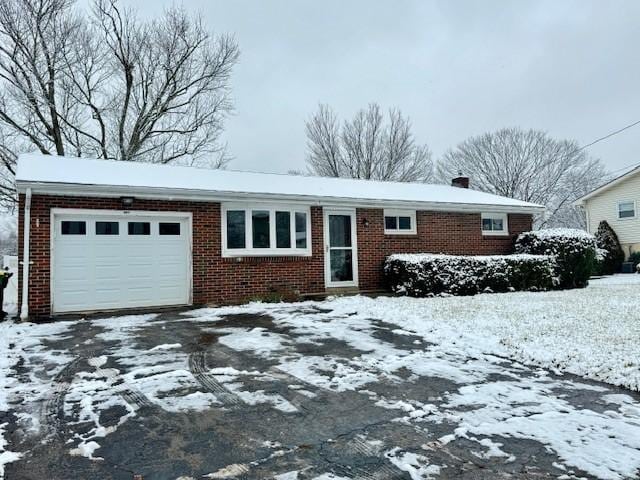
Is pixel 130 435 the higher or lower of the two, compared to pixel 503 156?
lower

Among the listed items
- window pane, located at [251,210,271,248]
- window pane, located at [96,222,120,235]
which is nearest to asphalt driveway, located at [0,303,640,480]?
window pane, located at [96,222,120,235]

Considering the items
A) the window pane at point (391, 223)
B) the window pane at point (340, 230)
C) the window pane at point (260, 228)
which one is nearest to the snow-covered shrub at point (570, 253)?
the window pane at point (391, 223)

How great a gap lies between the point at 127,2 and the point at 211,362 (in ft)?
79.3

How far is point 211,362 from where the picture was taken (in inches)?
207

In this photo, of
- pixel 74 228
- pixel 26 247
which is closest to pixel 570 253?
pixel 74 228

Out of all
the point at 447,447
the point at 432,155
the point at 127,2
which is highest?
the point at 127,2

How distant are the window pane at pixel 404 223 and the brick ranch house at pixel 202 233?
0.03 meters

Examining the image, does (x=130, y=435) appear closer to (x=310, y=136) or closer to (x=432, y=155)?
(x=310, y=136)

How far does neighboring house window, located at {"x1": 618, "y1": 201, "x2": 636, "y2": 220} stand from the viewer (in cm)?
2113

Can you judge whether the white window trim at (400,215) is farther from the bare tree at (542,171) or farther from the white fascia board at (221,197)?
the bare tree at (542,171)

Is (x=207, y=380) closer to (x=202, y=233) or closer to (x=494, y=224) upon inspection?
(x=202, y=233)

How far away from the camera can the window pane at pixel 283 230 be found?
11.4m

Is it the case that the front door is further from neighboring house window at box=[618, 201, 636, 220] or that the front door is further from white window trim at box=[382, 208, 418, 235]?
neighboring house window at box=[618, 201, 636, 220]

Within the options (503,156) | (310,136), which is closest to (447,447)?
(310,136)
